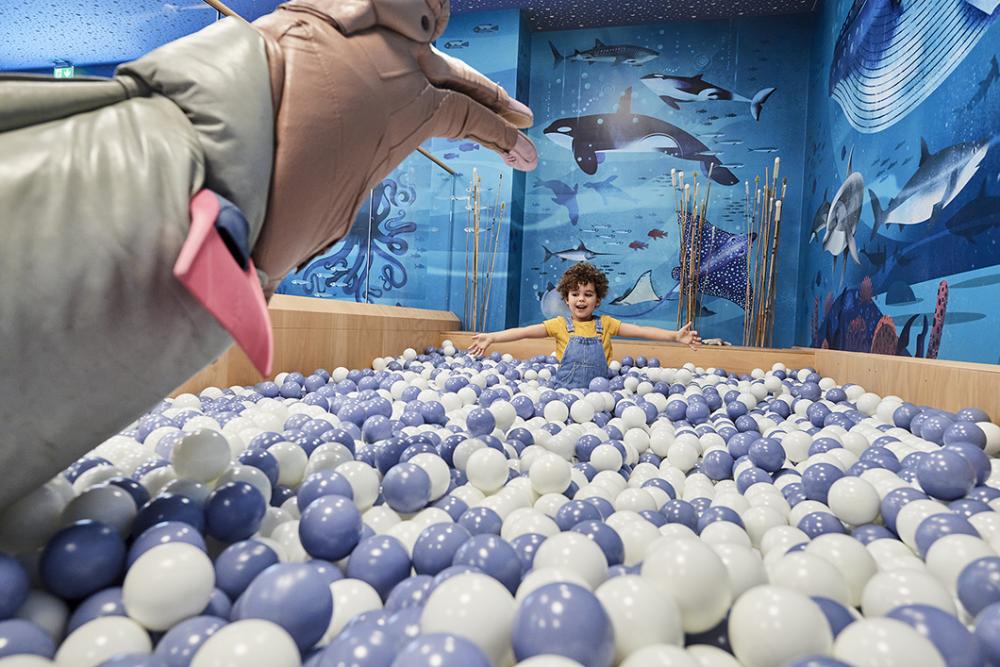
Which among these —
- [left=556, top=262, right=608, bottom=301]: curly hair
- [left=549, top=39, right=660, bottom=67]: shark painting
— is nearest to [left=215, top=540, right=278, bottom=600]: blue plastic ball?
[left=556, top=262, right=608, bottom=301]: curly hair

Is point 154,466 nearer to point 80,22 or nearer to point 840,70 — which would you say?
point 840,70

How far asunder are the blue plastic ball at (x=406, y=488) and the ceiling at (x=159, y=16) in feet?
13.9

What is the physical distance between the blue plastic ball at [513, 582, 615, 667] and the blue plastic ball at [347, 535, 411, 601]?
247mm

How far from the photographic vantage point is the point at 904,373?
1840 millimetres

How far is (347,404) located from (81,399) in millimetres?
947

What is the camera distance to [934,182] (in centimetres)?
209

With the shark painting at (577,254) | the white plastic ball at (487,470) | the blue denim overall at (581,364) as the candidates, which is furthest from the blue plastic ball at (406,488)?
the shark painting at (577,254)

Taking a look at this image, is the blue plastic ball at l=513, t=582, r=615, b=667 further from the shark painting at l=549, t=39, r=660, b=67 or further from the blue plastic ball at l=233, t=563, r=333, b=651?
the shark painting at l=549, t=39, r=660, b=67

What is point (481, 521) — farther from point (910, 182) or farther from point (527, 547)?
point (910, 182)

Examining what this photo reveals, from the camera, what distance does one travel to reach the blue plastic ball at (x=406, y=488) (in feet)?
3.04

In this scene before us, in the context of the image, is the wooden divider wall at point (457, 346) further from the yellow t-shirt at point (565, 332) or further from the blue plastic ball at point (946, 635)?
the blue plastic ball at point (946, 635)

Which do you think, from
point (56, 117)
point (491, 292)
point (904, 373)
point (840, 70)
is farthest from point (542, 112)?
point (56, 117)

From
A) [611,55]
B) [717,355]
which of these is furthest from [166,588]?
[611,55]

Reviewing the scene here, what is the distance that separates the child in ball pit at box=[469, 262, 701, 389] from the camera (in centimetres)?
251
